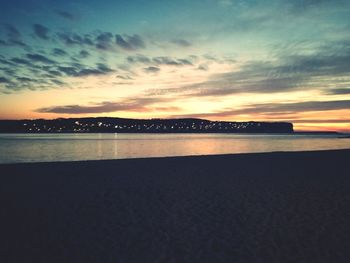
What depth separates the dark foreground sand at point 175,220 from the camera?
25.9 ft

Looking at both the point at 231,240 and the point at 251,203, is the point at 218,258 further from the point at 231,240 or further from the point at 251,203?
the point at 251,203

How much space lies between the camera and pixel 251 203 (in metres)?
12.6

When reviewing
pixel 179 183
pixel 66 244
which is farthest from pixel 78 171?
pixel 66 244

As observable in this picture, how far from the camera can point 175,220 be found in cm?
1051

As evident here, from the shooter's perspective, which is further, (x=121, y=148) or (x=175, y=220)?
(x=121, y=148)

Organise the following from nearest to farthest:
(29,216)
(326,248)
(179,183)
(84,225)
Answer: (326,248)
(84,225)
(29,216)
(179,183)

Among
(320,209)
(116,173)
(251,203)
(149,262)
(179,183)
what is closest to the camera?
(149,262)

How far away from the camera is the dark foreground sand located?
25.9ft

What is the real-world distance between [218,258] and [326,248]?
2792mm

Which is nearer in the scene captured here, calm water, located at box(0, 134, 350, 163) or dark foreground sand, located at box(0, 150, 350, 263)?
dark foreground sand, located at box(0, 150, 350, 263)

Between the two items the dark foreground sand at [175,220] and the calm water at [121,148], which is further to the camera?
the calm water at [121,148]

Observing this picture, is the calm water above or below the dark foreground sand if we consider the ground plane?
below

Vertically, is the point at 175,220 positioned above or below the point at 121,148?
above

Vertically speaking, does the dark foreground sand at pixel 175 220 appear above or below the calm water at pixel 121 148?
above
